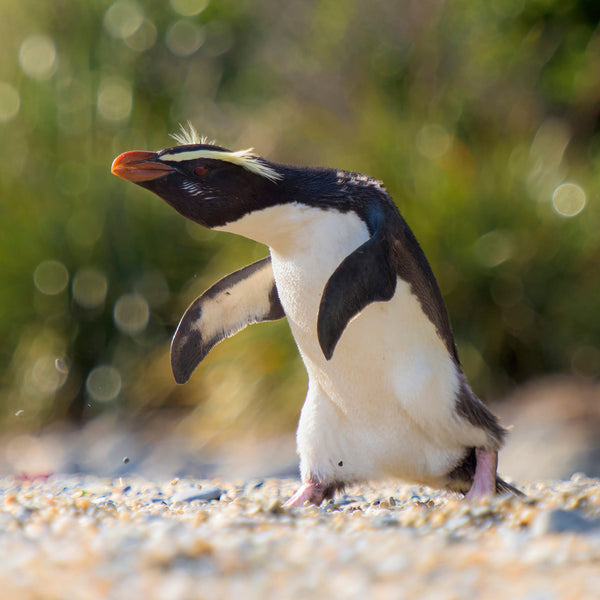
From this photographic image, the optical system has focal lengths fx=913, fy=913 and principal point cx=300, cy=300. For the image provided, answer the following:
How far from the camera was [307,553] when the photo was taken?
1595 millimetres

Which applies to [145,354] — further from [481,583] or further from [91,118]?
[481,583]

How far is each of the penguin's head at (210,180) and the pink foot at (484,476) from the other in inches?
37.7

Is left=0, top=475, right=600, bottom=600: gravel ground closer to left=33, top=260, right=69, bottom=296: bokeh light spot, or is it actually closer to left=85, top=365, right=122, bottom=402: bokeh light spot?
left=85, top=365, right=122, bottom=402: bokeh light spot

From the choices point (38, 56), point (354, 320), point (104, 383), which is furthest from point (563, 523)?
point (38, 56)

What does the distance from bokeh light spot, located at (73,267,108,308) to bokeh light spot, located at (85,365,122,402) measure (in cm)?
46

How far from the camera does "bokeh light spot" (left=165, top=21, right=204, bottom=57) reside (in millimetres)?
7852

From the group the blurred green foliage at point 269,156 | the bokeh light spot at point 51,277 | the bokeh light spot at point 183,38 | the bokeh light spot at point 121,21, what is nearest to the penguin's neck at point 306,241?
the blurred green foliage at point 269,156

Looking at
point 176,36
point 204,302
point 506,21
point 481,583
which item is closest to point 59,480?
point 204,302

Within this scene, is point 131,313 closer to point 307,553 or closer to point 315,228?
point 315,228

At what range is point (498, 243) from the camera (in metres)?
5.17

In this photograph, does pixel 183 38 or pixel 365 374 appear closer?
pixel 365 374

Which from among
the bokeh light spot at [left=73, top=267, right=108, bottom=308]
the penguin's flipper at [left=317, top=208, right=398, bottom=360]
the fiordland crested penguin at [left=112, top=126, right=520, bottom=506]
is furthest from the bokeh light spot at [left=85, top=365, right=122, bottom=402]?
the penguin's flipper at [left=317, top=208, right=398, bottom=360]

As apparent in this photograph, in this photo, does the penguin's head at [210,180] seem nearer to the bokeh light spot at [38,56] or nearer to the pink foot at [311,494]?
the pink foot at [311,494]

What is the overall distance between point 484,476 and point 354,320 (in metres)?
0.59
